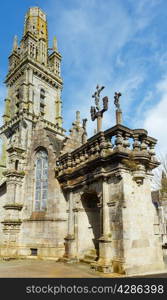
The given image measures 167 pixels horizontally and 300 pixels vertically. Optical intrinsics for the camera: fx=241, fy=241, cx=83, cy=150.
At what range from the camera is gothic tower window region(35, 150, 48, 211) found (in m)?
13.6

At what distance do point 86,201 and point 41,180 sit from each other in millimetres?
3733

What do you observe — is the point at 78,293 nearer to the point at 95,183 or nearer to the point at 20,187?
the point at 95,183

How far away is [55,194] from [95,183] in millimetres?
3521

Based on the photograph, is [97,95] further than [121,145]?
Yes

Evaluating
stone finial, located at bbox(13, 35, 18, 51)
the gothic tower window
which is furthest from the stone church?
stone finial, located at bbox(13, 35, 18, 51)

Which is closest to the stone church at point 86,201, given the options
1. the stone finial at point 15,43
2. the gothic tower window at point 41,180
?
the gothic tower window at point 41,180

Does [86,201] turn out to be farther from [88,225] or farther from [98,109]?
[98,109]

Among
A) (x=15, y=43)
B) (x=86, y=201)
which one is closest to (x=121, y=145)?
(x=86, y=201)

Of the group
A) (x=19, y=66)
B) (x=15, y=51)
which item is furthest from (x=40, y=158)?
(x=15, y=51)

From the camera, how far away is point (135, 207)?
8695mm

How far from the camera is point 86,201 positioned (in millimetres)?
11523

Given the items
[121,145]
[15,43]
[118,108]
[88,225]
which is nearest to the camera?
[121,145]

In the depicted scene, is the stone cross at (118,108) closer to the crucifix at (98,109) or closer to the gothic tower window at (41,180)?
the crucifix at (98,109)

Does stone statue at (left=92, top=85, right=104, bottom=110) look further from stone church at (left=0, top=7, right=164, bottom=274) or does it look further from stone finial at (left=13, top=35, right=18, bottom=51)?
stone finial at (left=13, top=35, right=18, bottom=51)
